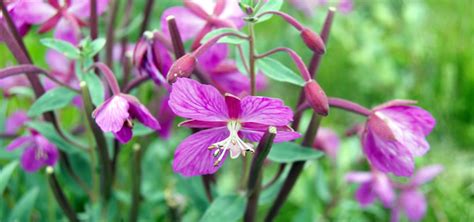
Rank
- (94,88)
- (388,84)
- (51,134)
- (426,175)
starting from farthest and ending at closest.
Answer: (388,84) → (426,175) → (51,134) → (94,88)

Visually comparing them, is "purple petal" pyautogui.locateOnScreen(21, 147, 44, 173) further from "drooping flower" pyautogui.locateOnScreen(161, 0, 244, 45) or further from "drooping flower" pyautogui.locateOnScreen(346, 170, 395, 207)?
"drooping flower" pyautogui.locateOnScreen(346, 170, 395, 207)

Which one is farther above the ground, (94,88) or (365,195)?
(94,88)

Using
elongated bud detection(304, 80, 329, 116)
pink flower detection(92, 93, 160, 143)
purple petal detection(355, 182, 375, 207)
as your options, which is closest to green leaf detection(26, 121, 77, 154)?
pink flower detection(92, 93, 160, 143)

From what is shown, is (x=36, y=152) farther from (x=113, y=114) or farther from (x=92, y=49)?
(x=113, y=114)

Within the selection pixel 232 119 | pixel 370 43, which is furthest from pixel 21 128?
pixel 370 43

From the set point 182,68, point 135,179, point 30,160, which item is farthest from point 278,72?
point 30,160

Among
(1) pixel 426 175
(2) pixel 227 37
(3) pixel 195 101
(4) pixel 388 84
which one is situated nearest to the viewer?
(3) pixel 195 101

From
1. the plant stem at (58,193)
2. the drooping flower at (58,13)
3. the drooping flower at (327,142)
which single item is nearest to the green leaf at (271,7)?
the drooping flower at (58,13)
